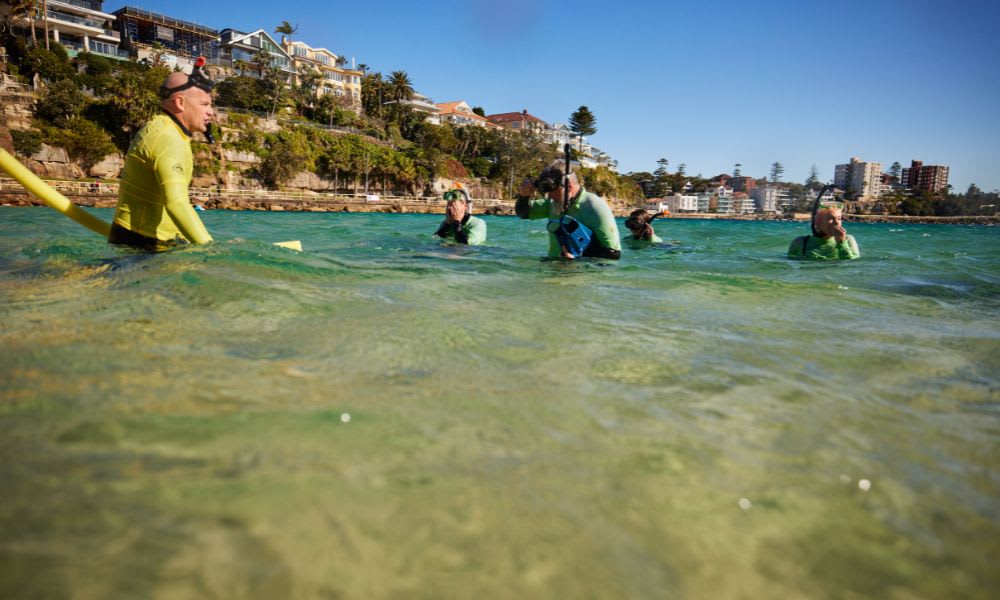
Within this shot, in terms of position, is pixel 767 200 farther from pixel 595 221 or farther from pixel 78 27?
pixel 595 221

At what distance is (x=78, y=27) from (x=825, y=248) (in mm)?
81916

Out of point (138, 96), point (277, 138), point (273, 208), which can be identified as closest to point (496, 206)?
point (277, 138)

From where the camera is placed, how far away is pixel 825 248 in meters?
9.36

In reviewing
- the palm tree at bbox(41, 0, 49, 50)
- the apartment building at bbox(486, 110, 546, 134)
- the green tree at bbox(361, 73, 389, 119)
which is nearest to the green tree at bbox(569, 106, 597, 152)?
the apartment building at bbox(486, 110, 546, 134)

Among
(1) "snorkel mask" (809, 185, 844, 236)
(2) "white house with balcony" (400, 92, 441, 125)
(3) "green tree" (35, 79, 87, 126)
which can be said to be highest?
(2) "white house with balcony" (400, 92, 441, 125)

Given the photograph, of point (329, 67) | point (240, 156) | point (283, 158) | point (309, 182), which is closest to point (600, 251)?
point (283, 158)

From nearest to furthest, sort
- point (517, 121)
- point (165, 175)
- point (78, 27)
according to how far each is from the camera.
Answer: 1. point (165, 175)
2. point (78, 27)
3. point (517, 121)

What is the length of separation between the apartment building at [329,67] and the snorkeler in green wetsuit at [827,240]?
8391 centimetres

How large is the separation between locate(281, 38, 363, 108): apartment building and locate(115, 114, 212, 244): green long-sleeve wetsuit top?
278ft

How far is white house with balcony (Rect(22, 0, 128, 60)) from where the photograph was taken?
5903 centimetres

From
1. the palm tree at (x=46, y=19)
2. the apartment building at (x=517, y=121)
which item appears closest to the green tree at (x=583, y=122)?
the apartment building at (x=517, y=121)

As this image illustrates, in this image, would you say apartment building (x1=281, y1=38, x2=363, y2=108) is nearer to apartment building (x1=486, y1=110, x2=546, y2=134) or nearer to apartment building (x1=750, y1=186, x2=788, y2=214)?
apartment building (x1=486, y1=110, x2=546, y2=134)

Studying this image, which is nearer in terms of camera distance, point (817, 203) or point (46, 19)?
point (817, 203)

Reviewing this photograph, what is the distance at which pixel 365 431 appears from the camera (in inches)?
72.4
